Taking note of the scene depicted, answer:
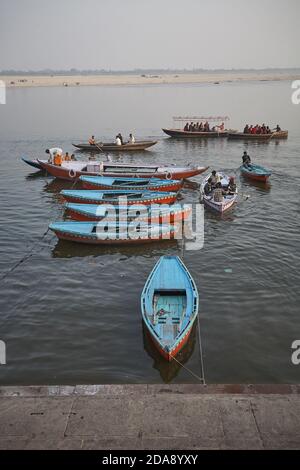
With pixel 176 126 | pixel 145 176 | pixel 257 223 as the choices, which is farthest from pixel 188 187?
pixel 176 126

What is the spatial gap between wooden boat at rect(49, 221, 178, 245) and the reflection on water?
6.92 m

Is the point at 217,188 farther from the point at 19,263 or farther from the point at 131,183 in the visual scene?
the point at 19,263

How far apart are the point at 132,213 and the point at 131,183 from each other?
554cm

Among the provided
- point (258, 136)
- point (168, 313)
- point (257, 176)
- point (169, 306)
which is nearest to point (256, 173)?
point (257, 176)

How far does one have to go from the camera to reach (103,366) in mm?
12211

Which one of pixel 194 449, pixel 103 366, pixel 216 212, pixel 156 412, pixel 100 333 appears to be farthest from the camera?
pixel 216 212

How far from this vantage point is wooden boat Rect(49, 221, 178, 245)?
19.5 metres

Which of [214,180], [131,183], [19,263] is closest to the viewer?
[19,263]

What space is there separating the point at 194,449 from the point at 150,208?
1461 centimetres

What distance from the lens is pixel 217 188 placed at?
24203mm

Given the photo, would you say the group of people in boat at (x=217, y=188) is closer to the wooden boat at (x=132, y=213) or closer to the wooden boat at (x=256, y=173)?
the wooden boat at (x=132, y=213)

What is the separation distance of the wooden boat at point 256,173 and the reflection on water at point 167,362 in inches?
720

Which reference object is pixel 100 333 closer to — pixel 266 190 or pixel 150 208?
pixel 150 208

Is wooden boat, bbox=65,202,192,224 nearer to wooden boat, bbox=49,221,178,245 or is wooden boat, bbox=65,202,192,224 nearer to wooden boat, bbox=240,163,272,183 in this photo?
wooden boat, bbox=49,221,178,245
